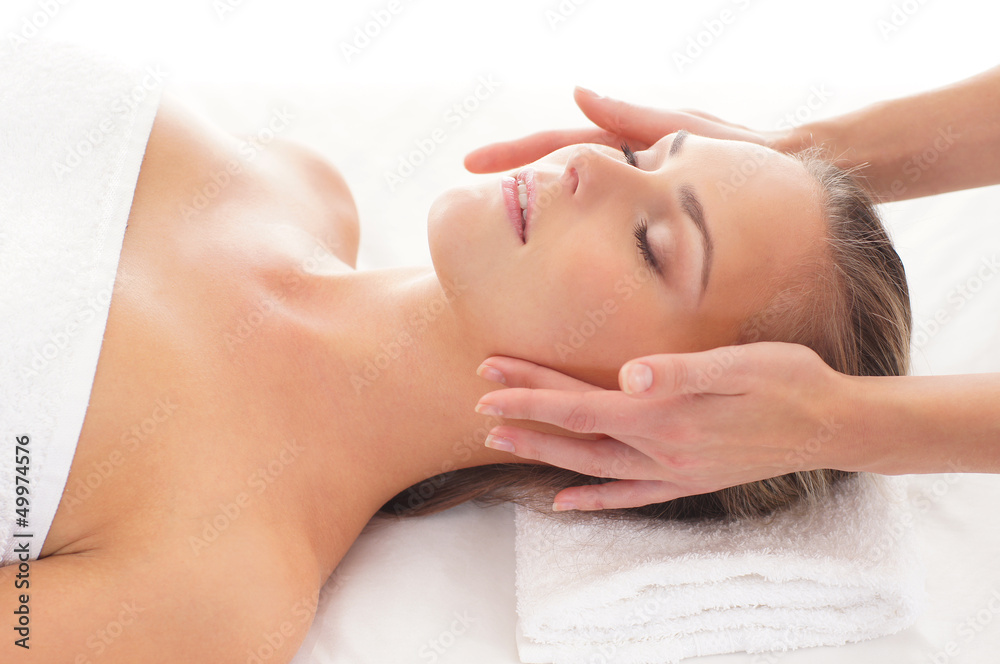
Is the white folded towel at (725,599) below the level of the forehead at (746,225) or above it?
below

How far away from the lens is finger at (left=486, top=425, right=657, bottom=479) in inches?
48.4

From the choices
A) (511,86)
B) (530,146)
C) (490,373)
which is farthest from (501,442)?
(511,86)

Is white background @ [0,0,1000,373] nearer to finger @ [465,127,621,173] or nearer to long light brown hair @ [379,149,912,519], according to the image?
finger @ [465,127,621,173]

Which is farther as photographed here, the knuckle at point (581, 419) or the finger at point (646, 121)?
the finger at point (646, 121)

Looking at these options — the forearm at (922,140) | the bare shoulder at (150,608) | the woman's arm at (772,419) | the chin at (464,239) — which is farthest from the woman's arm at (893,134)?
the bare shoulder at (150,608)

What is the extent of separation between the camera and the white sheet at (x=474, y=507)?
1331 millimetres

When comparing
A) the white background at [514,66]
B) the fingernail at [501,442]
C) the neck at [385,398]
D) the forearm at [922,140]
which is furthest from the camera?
the white background at [514,66]

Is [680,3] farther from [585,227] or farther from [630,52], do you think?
[585,227]

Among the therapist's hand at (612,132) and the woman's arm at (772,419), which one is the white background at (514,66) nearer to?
the therapist's hand at (612,132)

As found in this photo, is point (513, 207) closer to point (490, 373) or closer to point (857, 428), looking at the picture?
point (490, 373)

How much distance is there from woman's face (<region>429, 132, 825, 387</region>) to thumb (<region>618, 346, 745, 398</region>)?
0.15 metres

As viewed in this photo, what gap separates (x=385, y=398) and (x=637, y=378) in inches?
21.9

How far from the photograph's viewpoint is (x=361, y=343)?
56.6 inches

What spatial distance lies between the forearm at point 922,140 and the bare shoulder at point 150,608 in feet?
4.39
